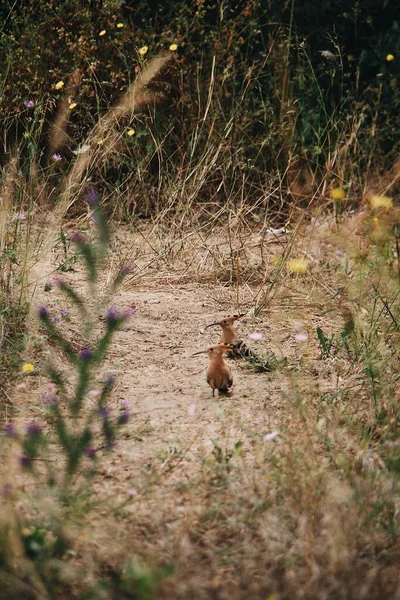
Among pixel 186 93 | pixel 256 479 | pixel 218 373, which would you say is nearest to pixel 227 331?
Result: pixel 218 373

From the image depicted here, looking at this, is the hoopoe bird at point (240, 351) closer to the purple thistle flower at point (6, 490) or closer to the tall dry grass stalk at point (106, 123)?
the purple thistle flower at point (6, 490)

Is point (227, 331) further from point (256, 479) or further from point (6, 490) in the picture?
point (6, 490)

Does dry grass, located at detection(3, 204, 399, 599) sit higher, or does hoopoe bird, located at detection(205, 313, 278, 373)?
dry grass, located at detection(3, 204, 399, 599)

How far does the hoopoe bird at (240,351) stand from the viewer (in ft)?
9.57

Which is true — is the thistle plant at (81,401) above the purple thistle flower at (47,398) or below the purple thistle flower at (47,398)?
above

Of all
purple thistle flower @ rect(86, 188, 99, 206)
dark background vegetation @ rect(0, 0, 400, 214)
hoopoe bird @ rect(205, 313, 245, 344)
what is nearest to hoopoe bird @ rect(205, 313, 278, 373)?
hoopoe bird @ rect(205, 313, 245, 344)

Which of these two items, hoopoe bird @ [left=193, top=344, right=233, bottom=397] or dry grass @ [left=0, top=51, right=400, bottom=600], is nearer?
dry grass @ [left=0, top=51, right=400, bottom=600]

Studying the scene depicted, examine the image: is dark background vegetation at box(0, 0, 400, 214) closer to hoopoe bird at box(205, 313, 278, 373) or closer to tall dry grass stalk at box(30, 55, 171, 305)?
tall dry grass stalk at box(30, 55, 171, 305)

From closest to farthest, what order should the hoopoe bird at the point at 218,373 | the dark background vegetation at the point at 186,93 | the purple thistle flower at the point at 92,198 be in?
the purple thistle flower at the point at 92,198 < the hoopoe bird at the point at 218,373 < the dark background vegetation at the point at 186,93

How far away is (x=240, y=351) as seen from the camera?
298cm

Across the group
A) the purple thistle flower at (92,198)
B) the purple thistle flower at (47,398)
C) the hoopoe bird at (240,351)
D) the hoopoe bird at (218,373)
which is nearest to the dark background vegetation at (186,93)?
the purple thistle flower at (92,198)

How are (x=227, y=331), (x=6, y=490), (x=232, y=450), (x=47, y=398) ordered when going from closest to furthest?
(x=6, y=490), (x=232, y=450), (x=47, y=398), (x=227, y=331)

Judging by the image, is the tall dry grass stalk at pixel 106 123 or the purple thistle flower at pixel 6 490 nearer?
the purple thistle flower at pixel 6 490

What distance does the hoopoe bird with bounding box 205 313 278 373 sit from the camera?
292 centimetres
